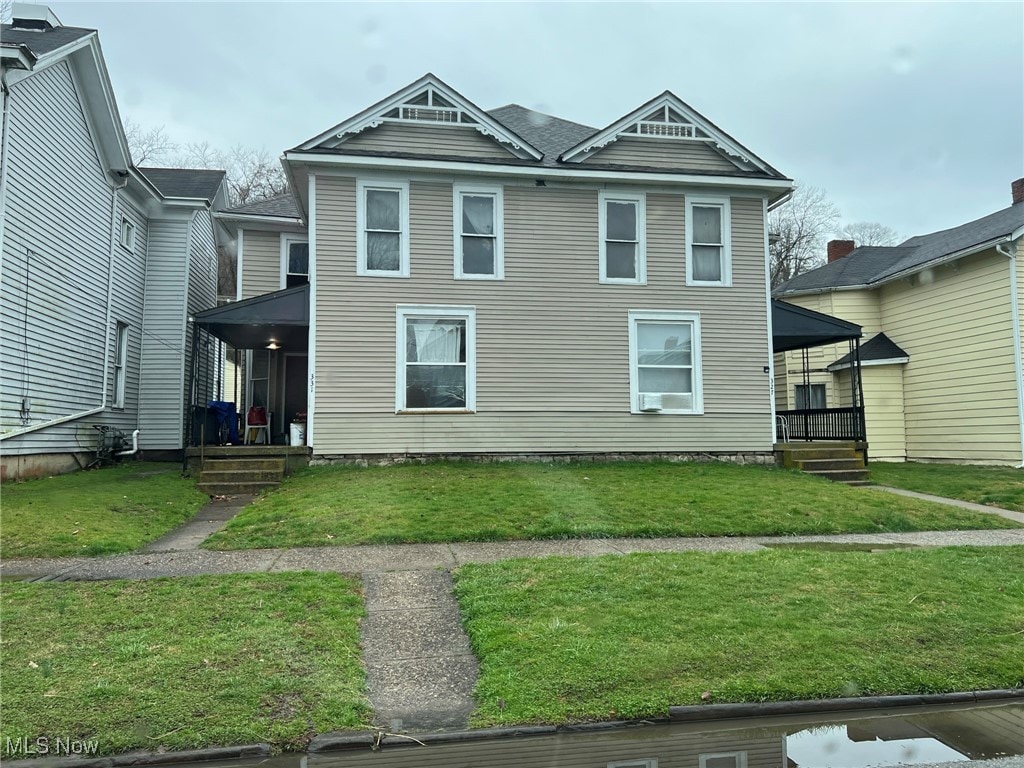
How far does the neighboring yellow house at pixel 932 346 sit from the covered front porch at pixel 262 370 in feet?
46.6

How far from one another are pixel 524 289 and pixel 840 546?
784 centimetres

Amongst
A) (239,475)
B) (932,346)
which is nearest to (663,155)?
(932,346)

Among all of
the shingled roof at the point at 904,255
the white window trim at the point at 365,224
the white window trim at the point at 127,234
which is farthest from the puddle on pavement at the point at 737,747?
the shingled roof at the point at 904,255

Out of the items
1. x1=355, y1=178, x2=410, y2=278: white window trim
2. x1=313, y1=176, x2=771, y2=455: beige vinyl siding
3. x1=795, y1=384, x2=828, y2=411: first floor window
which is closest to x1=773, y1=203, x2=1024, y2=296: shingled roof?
x1=795, y1=384, x2=828, y2=411: first floor window

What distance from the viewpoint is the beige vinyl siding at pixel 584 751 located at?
12.0 feet

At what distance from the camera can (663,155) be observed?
1489 cm

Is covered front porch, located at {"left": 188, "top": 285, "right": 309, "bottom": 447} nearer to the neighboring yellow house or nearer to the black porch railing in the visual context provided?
the black porch railing

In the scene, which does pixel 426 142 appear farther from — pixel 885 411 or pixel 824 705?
pixel 885 411

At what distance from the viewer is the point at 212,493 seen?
38.8 feet

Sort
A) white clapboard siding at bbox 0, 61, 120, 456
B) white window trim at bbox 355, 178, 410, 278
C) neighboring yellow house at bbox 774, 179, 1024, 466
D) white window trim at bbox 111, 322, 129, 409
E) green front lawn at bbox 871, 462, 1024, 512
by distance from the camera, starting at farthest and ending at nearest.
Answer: neighboring yellow house at bbox 774, 179, 1024, 466 → white window trim at bbox 111, 322, 129, 409 → white window trim at bbox 355, 178, 410, 278 → green front lawn at bbox 871, 462, 1024, 512 → white clapboard siding at bbox 0, 61, 120, 456

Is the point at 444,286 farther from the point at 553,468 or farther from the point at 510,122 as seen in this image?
the point at 510,122

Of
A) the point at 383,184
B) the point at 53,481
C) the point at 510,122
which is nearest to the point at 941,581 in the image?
the point at 383,184

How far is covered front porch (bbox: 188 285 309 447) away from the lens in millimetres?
13352

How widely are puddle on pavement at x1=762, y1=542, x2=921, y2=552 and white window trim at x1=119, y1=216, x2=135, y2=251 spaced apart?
14.7 metres
